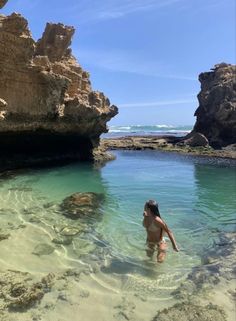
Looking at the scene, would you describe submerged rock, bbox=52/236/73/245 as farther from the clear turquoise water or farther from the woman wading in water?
the woman wading in water

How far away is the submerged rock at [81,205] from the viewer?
12.2 meters

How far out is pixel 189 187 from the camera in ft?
62.9

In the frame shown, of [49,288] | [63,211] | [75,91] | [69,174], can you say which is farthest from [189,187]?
[49,288]

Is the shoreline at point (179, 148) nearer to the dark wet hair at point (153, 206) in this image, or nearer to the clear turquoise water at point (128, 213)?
the clear turquoise water at point (128, 213)

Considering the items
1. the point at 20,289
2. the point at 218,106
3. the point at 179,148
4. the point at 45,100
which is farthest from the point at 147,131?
the point at 20,289

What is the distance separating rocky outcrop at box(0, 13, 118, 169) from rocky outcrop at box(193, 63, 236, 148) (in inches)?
667

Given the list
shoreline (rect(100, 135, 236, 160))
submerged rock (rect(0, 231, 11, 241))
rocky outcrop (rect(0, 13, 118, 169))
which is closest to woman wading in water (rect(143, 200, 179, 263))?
submerged rock (rect(0, 231, 11, 241))

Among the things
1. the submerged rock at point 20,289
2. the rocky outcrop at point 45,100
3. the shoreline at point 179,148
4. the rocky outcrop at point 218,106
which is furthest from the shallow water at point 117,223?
the rocky outcrop at point 218,106

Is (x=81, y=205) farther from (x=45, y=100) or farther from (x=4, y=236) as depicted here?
(x=45, y=100)

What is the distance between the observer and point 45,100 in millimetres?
20844

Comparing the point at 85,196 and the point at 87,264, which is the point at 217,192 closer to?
the point at 85,196

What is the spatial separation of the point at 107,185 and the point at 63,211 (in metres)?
6.67

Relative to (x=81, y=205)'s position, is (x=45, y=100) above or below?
above

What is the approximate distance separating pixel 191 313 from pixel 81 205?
7763 millimetres
